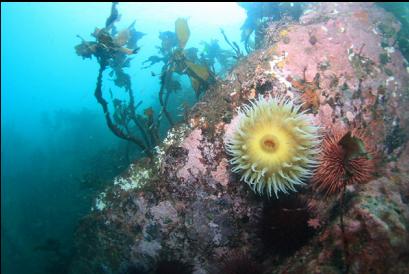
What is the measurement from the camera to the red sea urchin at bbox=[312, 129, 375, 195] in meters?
3.42

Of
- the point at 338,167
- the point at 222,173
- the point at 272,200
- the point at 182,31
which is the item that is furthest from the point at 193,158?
the point at 182,31

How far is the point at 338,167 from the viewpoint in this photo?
3.44 meters

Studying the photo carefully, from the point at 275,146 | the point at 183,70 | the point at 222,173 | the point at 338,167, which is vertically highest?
Answer: the point at 183,70

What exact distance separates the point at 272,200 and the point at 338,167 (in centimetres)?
88

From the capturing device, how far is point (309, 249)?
11.0ft

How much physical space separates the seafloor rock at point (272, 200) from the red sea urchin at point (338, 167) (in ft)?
0.41

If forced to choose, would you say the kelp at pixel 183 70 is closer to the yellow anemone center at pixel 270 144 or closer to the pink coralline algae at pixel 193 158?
the pink coralline algae at pixel 193 158

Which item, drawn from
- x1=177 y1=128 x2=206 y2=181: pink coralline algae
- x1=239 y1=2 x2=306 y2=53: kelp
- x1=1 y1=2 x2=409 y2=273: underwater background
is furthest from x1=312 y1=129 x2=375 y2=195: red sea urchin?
x1=239 y1=2 x2=306 y2=53: kelp

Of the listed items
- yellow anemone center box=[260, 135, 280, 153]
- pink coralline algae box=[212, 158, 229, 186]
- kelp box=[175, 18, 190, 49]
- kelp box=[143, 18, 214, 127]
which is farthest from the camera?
kelp box=[175, 18, 190, 49]

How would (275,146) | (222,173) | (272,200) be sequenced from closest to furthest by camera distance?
(275,146) → (272,200) → (222,173)

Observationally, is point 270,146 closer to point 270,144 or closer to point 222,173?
point 270,144

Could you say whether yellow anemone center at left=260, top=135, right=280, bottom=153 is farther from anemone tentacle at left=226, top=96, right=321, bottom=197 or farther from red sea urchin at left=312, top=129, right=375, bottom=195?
red sea urchin at left=312, top=129, right=375, bottom=195

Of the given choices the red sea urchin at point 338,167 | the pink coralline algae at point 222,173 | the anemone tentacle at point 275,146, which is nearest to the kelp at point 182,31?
the pink coralline algae at point 222,173

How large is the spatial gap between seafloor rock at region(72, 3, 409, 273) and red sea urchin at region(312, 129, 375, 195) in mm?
124
